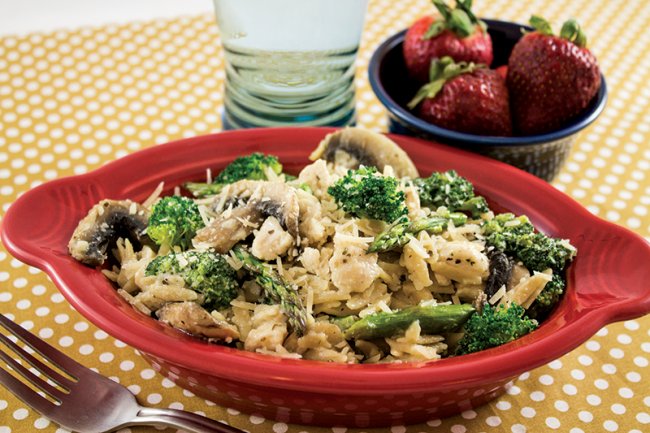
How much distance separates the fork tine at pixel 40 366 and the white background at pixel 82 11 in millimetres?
2393

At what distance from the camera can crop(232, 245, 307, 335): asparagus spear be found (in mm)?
2207

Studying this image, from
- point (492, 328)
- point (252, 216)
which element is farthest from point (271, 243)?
point (492, 328)

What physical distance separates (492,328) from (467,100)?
112 centimetres

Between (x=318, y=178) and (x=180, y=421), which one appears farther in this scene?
(x=318, y=178)

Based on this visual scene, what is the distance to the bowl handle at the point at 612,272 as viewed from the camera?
2193 mm

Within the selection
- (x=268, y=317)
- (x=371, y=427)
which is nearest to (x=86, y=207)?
(x=268, y=317)

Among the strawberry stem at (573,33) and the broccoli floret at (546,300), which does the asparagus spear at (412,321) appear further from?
the strawberry stem at (573,33)

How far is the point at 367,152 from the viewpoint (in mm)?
2834

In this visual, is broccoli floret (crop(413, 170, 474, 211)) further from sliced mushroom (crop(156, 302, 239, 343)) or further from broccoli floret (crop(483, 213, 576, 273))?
sliced mushroom (crop(156, 302, 239, 343))

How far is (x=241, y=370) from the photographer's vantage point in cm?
200

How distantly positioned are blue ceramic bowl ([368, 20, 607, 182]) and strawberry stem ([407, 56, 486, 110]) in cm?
8

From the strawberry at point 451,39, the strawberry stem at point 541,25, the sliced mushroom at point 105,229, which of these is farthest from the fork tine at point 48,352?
the strawberry stem at point 541,25

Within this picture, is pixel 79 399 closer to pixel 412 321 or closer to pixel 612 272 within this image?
pixel 412 321

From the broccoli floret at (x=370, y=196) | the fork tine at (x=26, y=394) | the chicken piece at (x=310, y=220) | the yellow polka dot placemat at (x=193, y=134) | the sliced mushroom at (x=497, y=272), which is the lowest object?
the yellow polka dot placemat at (x=193, y=134)
